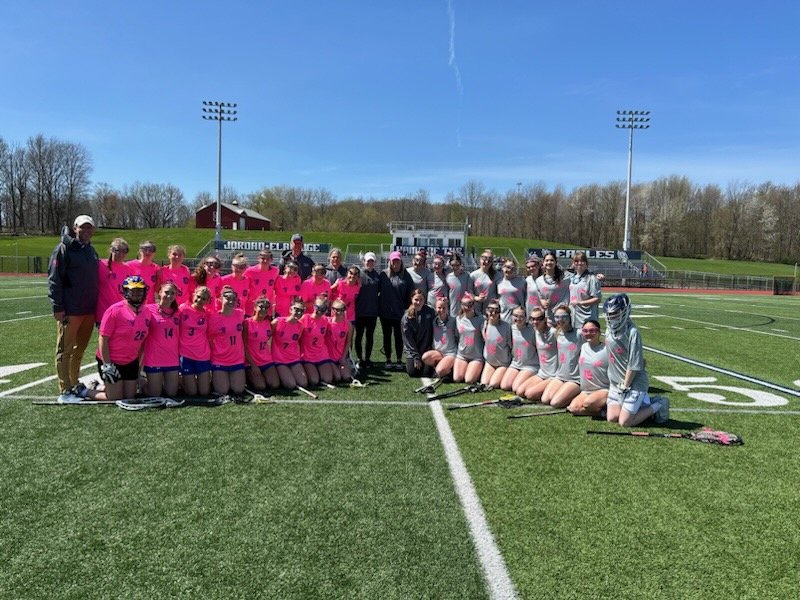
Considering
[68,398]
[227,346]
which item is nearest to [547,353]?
[227,346]

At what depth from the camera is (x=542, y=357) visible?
6.29m

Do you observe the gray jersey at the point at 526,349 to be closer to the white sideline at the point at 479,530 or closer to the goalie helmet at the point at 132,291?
the white sideline at the point at 479,530

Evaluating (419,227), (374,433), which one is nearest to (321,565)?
(374,433)

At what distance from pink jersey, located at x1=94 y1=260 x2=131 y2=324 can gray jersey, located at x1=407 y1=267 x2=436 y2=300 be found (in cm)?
392

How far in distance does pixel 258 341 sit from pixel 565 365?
372 centimetres

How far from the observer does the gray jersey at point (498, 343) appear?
22.1 ft

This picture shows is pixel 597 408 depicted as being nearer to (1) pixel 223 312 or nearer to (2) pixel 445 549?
(2) pixel 445 549

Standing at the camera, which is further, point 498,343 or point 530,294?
point 530,294

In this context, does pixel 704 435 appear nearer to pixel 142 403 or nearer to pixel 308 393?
pixel 308 393

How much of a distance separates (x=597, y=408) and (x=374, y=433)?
244 centimetres

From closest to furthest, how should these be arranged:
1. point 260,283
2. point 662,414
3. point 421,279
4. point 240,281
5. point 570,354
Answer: point 662,414
point 570,354
point 240,281
point 260,283
point 421,279

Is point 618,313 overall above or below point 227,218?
below

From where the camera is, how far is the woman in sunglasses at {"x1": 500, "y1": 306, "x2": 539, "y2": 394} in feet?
21.1

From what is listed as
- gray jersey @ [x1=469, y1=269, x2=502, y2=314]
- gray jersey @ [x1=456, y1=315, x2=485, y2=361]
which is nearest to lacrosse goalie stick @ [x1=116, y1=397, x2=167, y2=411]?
gray jersey @ [x1=456, y1=315, x2=485, y2=361]
